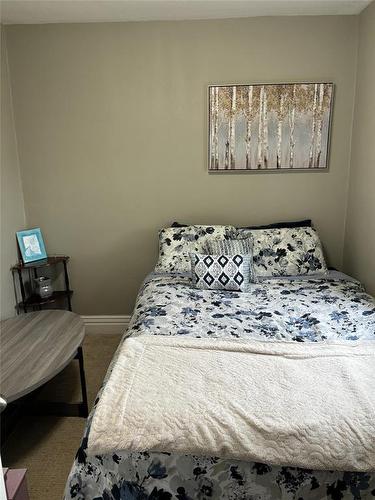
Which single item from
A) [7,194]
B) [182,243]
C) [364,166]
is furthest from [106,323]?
[364,166]

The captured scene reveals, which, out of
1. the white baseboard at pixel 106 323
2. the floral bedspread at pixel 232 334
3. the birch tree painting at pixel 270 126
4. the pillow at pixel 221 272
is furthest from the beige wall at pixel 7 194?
the birch tree painting at pixel 270 126

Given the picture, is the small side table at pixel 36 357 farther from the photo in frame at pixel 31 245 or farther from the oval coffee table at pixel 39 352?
the photo in frame at pixel 31 245

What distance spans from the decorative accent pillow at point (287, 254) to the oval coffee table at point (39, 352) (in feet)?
4.29

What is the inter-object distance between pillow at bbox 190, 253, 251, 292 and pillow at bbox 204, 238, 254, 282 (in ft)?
0.34

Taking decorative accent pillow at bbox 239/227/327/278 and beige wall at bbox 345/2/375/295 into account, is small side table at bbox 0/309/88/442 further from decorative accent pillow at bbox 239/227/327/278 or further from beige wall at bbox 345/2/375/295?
beige wall at bbox 345/2/375/295

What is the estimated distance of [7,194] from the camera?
8.82 ft

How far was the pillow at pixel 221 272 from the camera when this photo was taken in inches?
92.4

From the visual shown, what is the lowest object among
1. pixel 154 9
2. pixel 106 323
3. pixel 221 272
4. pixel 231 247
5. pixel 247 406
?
pixel 106 323

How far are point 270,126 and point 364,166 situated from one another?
0.72 m

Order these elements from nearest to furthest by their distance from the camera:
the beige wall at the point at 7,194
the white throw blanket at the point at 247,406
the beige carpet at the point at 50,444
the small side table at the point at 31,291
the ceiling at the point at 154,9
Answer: the white throw blanket at the point at 247,406, the beige carpet at the point at 50,444, the ceiling at the point at 154,9, the beige wall at the point at 7,194, the small side table at the point at 31,291

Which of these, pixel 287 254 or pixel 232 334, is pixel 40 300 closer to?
pixel 232 334

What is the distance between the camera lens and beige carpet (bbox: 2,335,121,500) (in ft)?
5.51

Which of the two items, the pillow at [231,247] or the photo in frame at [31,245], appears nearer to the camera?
the pillow at [231,247]

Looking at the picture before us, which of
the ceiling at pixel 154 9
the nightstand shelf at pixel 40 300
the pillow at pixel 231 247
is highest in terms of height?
the ceiling at pixel 154 9
